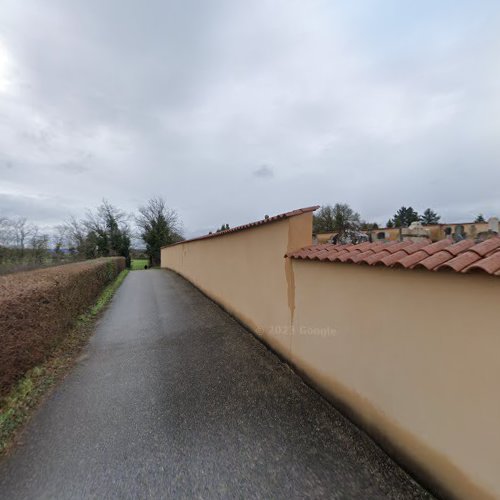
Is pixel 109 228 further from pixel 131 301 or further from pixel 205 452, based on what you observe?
pixel 205 452

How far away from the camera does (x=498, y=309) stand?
1720 millimetres

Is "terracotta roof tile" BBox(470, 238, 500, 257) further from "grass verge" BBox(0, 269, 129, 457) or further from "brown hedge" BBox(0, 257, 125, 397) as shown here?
"brown hedge" BBox(0, 257, 125, 397)

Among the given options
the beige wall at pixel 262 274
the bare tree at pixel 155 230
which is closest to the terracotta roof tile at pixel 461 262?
the beige wall at pixel 262 274

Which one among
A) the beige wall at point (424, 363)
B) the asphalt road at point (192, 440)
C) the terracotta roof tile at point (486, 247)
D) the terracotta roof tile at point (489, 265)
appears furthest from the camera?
the asphalt road at point (192, 440)

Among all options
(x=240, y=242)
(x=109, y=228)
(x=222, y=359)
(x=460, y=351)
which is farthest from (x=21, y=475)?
(x=109, y=228)

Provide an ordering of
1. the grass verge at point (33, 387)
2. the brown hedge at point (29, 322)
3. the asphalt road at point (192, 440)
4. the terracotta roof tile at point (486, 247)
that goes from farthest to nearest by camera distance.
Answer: the brown hedge at point (29, 322)
the grass verge at point (33, 387)
the asphalt road at point (192, 440)
the terracotta roof tile at point (486, 247)

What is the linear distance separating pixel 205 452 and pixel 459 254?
3043 mm

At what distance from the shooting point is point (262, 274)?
5.31 metres

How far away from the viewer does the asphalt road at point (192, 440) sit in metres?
2.18

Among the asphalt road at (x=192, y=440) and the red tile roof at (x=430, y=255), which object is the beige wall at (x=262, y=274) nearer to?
the asphalt road at (x=192, y=440)

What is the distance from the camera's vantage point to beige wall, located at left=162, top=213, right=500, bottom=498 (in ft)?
6.00

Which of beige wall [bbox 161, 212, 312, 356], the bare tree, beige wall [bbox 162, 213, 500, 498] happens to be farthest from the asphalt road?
the bare tree

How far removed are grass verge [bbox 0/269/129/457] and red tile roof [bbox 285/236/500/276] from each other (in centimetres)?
417

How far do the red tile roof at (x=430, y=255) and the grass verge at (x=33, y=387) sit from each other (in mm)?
4166
